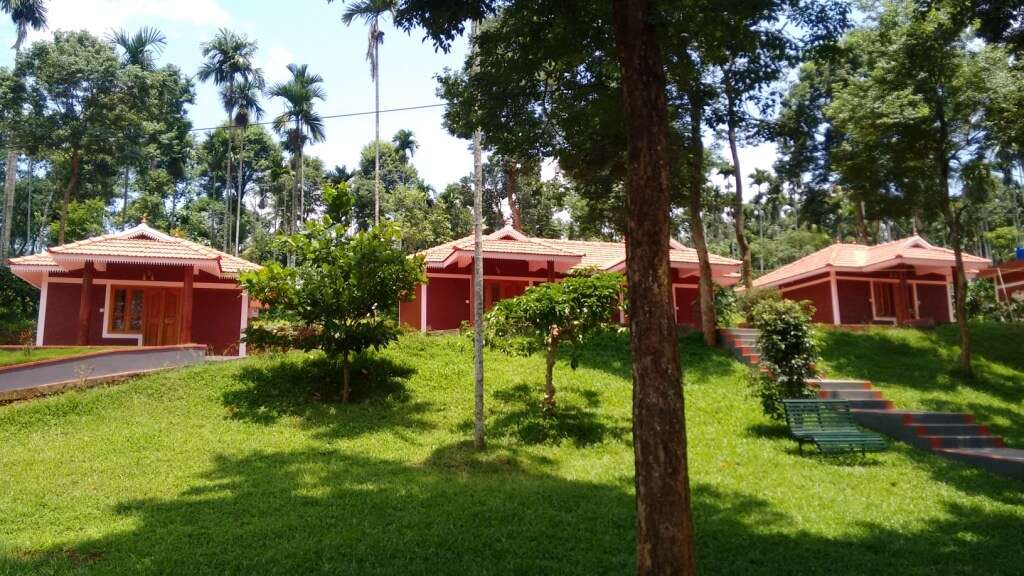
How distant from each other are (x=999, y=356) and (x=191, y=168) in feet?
151

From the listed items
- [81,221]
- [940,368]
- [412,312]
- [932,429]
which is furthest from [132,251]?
[81,221]

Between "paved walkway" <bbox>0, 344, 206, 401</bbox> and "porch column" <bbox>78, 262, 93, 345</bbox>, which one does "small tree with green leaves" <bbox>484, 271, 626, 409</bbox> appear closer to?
"paved walkway" <bbox>0, 344, 206, 401</bbox>

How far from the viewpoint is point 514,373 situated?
50.7 ft

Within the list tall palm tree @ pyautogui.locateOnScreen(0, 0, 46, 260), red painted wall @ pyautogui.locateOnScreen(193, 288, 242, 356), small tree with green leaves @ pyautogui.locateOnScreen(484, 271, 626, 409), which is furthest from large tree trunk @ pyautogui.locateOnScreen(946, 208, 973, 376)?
tall palm tree @ pyautogui.locateOnScreen(0, 0, 46, 260)

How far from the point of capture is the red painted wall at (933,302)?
24516 mm

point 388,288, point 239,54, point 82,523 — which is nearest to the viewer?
point 82,523

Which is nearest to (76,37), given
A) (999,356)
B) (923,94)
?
(923,94)

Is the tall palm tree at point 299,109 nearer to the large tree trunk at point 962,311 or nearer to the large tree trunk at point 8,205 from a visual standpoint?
the large tree trunk at point 8,205

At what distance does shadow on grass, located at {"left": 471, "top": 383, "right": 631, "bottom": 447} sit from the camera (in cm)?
1124

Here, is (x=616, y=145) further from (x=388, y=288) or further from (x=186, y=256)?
(x=186, y=256)

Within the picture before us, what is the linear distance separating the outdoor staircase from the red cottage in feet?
68.2

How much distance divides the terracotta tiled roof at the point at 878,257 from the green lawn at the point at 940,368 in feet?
8.90

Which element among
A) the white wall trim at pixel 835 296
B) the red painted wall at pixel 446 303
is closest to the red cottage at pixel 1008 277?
Answer: the white wall trim at pixel 835 296

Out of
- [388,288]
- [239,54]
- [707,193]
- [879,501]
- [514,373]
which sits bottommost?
[879,501]
